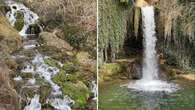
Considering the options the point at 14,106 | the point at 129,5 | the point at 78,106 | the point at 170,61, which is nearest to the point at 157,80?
the point at 170,61

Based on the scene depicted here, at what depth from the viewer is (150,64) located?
4996 millimetres

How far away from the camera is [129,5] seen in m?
5.11

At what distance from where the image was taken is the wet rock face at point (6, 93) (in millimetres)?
3391

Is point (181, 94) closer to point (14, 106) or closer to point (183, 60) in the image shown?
point (183, 60)

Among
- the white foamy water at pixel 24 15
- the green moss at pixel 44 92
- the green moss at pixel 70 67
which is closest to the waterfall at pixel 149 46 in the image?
the green moss at pixel 70 67

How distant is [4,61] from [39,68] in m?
0.27

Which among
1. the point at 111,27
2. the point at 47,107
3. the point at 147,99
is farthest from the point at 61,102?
the point at 111,27

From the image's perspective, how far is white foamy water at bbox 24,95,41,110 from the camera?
345cm

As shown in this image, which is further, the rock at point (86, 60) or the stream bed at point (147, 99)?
the stream bed at point (147, 99)

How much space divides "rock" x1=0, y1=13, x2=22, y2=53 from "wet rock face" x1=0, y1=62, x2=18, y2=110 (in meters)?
0.15

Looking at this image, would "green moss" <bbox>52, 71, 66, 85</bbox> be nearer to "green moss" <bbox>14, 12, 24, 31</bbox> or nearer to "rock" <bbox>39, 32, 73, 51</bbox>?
"rock" <bbox>39, 32, 73, 51</bbox>

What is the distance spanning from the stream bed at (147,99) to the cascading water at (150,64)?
4.0 inches

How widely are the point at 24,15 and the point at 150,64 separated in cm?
189

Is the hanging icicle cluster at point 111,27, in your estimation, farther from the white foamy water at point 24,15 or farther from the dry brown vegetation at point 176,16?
the white foamy water at point 24,15
